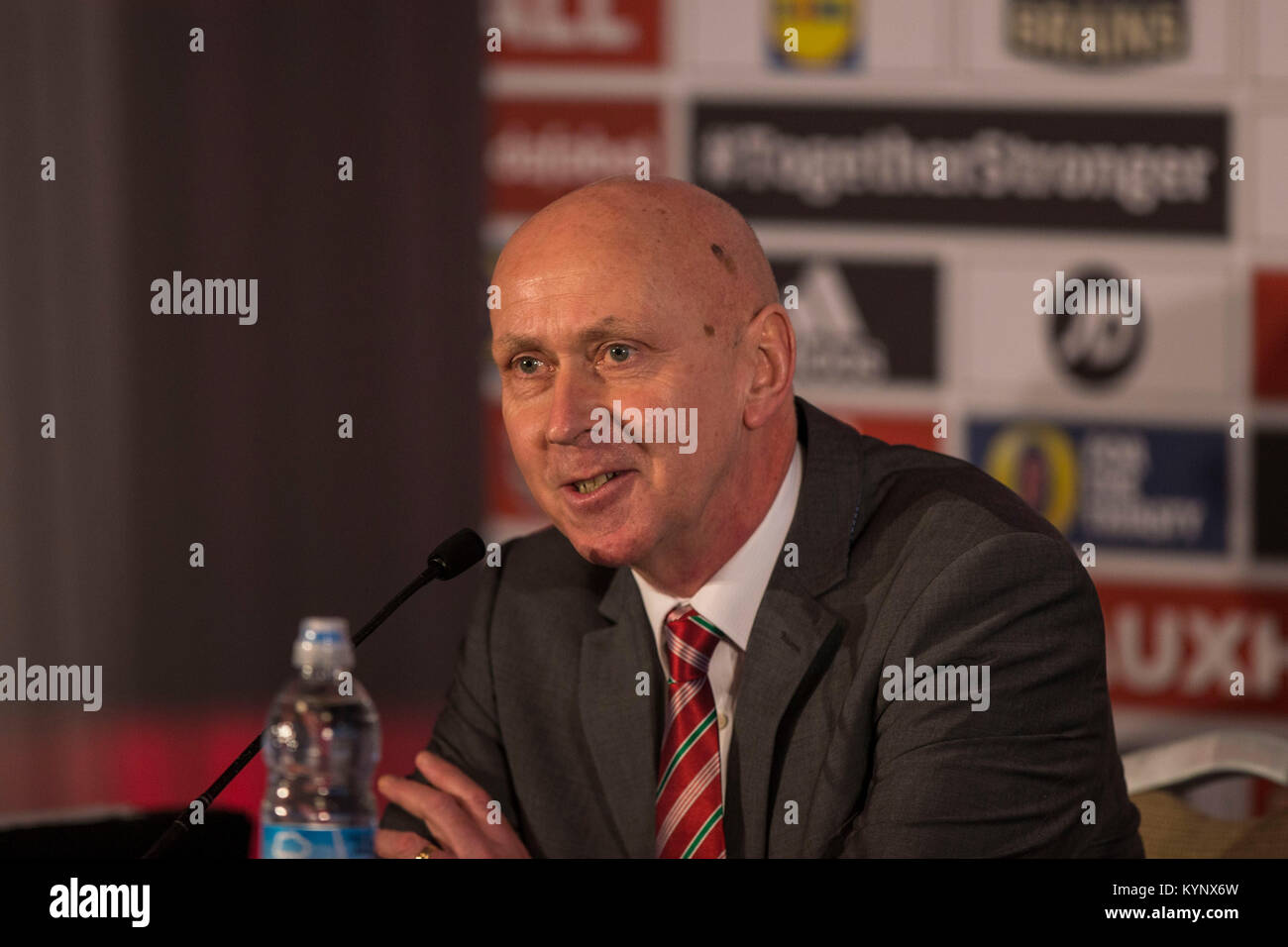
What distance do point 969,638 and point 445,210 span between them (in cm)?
300

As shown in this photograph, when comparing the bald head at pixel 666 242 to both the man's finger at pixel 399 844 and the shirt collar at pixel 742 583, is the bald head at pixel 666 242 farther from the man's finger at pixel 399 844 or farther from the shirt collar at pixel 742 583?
the man's finger at pixel 399 844

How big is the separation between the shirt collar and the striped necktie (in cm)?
2

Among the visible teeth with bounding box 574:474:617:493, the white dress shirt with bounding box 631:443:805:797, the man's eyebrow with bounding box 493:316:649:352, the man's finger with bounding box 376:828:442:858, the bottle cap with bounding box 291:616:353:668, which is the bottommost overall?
the man's finger with bounding box 376:828:442:858

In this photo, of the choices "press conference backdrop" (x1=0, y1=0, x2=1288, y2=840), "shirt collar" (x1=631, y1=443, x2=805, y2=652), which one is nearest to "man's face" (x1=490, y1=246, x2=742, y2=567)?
"shirt collar" (x1=631, y1=443, x2=805, y2=652)

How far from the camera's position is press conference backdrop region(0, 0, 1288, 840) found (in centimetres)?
455

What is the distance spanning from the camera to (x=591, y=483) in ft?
7.39

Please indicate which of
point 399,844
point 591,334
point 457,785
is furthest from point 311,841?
point 591,334

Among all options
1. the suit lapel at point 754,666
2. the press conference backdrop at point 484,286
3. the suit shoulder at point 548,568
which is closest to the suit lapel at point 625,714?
the suit lapel at point 754,666

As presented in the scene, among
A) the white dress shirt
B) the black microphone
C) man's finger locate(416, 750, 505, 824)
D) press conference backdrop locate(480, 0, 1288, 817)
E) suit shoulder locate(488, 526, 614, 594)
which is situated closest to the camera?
the black microphone

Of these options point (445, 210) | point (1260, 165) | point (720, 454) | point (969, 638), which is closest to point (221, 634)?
point (445, 210)

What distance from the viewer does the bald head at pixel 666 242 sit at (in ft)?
7.24

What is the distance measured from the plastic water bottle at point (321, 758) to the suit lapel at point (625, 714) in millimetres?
369

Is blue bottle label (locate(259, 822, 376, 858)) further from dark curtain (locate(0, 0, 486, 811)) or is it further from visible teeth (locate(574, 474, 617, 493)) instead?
dark curtain (locate(0, 0, 486, 811))

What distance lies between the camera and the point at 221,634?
4.68 metres
